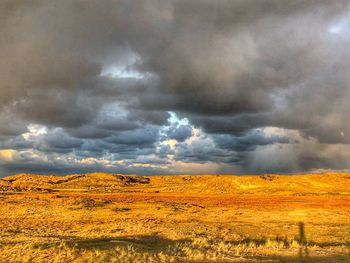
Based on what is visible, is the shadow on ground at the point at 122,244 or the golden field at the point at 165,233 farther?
the shadow on ground at the point at 122,244

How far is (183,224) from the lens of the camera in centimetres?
3019

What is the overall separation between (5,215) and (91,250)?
76.4ft

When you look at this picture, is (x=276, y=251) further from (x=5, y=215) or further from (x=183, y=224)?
(x=5, y=215)

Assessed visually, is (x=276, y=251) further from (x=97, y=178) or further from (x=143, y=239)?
(x=97, y=178)

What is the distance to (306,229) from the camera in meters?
29.2

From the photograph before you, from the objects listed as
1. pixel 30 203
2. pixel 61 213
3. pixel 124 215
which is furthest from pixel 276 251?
pixel 30 203

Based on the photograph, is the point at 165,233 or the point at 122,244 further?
the point at 165,233

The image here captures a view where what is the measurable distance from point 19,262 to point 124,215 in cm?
2111

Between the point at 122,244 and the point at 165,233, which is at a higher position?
Answer: the point at 122,244

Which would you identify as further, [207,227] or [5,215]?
[5,215]

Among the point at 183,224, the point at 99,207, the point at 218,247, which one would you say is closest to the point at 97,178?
the point at 99,207

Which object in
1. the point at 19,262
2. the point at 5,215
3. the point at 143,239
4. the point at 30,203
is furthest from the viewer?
the point at 30,203

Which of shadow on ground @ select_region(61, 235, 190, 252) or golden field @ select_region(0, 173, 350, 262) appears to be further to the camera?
shadow on ground @ select_region(61, 235, 190, 252)

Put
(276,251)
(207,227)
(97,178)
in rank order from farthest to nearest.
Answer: (97,178), (207,227), (276,251)
